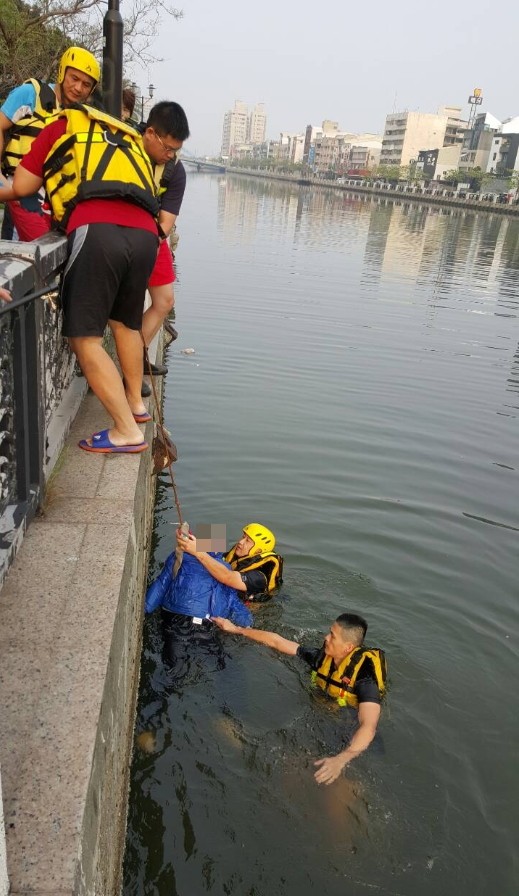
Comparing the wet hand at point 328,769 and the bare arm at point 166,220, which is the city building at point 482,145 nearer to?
the bare arm at point 166,220

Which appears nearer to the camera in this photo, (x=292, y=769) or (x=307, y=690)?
(x=292, y=769)

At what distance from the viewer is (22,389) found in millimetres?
3047

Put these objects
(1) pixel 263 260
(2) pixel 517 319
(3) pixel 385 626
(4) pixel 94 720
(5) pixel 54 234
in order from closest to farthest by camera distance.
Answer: (4) pixel 94 720, (5) pixel 54 234, (3) pixel 385 626, (2) pixel 517 319, (1) pixel 263 260

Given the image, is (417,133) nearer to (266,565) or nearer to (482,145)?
(482,145)

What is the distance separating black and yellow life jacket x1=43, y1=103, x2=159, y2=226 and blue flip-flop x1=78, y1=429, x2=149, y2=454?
4.25ft

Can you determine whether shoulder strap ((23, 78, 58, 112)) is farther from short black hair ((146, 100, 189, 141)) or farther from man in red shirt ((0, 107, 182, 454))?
man in red shirt ((0, 107, 182, 454))

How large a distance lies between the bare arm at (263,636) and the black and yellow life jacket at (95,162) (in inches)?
105

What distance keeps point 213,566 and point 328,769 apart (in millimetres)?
1406

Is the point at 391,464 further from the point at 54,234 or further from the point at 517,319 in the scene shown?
the point at 517,319

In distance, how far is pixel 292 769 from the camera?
3.92 m

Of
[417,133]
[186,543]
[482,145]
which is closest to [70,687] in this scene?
[186,543]

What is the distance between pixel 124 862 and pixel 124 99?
5.64 meters

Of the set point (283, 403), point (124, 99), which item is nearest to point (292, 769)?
point (124, 99)

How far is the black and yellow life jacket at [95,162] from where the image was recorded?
3520 mm
